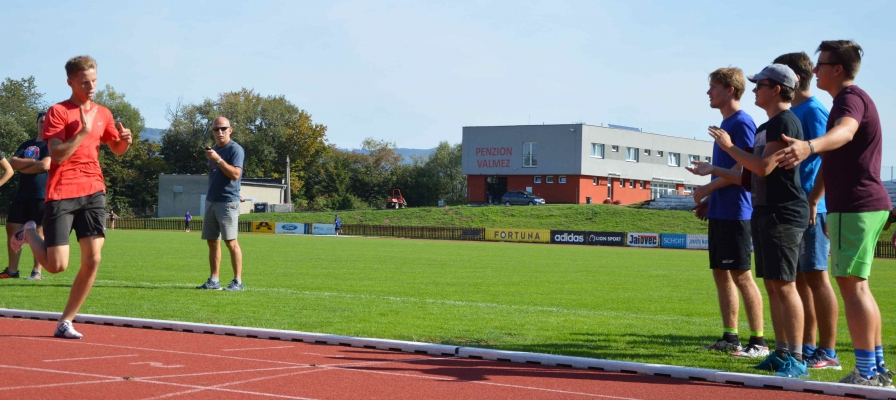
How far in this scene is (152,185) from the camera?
96.4 metres

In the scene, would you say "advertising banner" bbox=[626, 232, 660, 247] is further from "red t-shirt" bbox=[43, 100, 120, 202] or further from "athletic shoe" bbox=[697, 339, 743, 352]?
"red t-shirt" bbox=[43, 100, 120, 202]

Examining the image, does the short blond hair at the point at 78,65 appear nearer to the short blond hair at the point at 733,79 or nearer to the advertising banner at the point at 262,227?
the short blond hair at the point at 733,79

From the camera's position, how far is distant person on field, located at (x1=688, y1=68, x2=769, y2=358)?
706cm

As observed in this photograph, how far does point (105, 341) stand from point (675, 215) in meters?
60.6

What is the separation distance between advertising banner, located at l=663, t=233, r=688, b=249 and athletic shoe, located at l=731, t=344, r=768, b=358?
42.6m

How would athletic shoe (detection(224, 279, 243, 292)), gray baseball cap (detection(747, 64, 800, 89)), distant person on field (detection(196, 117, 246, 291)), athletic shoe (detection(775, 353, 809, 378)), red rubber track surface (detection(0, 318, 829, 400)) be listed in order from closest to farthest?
red rubber track surface (detection(0, 318, 829, 400))
athletic shoe (detection(775, 353, 809, 378))
gray baseball cap (detection(747, 64, 800, 89))
distant person on field (detection(196, 117, 246, 291))
athletic shoe (detection(224, 279, 243, 292))

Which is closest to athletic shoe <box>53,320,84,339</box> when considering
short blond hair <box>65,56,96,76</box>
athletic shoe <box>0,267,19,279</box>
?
short blond hair <box>65,56,96,76</box>

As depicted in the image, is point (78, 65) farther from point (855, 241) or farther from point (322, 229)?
point (322, 229)

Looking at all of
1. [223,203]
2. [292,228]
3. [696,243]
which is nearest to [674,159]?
[696,243]

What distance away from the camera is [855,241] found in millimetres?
5508

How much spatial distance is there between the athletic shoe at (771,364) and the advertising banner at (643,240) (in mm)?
43934

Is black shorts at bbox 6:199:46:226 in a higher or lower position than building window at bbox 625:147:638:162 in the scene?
lower

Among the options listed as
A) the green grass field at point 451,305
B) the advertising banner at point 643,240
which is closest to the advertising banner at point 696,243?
the advertising banner at point 643,240

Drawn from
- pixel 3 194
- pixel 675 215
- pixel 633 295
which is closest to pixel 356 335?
pixel 633 295
